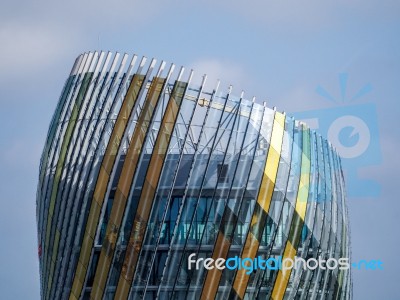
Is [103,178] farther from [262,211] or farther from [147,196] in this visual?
[262,211]

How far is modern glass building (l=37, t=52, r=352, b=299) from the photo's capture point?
1410 inches

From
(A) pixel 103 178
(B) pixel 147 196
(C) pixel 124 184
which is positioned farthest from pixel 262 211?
(A) pixel 103 178

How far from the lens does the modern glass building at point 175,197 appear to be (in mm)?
35812

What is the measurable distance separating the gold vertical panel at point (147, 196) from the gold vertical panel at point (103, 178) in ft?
5.28

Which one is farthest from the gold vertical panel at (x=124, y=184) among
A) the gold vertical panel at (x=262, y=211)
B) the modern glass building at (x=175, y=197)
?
the gold vertical panel at (x=262, y=211)

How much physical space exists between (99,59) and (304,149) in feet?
30.7

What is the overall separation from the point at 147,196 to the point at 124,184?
1.08 meters

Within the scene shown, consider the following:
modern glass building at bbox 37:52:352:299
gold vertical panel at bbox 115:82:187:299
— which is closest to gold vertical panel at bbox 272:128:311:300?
modern glass building at bbox 37:52:352:299

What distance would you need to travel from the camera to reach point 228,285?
36.2 meters

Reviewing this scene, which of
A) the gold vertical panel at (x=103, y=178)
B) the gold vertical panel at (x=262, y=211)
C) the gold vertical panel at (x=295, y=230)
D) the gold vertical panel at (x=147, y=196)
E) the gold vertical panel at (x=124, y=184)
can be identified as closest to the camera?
the gold vertical panel at (x=147, y=196)

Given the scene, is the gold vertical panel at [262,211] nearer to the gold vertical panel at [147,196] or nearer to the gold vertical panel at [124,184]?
the gold vertical panel at [147,196]

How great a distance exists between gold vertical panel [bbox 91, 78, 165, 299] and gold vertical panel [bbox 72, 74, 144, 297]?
1.86ft

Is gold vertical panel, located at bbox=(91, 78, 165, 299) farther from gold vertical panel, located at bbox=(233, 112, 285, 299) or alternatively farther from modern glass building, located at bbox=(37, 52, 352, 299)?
gold vertical panel, located at bbox=(233, 112, 285, 299)

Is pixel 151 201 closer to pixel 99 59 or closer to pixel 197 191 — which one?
pixel 197 191
